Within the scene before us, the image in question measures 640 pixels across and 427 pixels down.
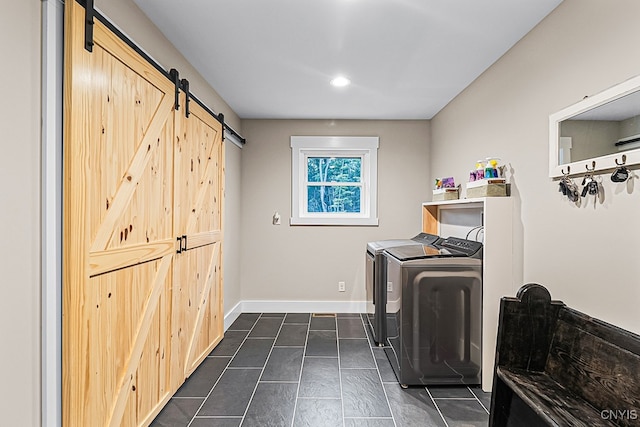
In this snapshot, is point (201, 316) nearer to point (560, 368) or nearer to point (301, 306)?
point (301, 306)

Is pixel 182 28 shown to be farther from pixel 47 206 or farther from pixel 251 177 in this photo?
pixel 251 177

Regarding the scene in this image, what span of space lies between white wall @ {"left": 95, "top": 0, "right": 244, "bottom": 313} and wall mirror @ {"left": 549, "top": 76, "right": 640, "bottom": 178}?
2280 millimetres

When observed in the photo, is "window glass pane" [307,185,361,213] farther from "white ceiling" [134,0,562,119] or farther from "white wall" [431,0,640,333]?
"white wall" [431,0,640,333]

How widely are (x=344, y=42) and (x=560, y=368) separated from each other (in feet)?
7.15

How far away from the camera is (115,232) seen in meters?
Result: 1.71

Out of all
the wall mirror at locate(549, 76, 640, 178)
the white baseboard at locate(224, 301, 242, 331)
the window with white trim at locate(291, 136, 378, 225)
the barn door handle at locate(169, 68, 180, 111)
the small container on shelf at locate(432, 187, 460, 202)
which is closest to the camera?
the wall mirror at locate(549, 76, 640, 178)

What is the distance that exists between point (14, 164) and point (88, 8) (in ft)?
2.34

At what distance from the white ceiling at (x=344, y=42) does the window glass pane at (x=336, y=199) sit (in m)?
1.27

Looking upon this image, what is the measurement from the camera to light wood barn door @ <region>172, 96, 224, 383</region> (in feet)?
8.27

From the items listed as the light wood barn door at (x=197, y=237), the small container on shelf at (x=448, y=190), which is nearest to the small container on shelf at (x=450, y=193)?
the small container on shelf at (x=448, y=190)

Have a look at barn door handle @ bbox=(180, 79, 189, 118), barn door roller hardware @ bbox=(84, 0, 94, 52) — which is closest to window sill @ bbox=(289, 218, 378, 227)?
barn door handle @ bbox=(180, 79, 189, 118)

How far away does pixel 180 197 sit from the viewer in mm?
2518

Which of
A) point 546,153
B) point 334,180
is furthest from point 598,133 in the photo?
point 334,180

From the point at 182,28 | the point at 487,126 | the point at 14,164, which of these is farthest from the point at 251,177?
the point at 14,164
